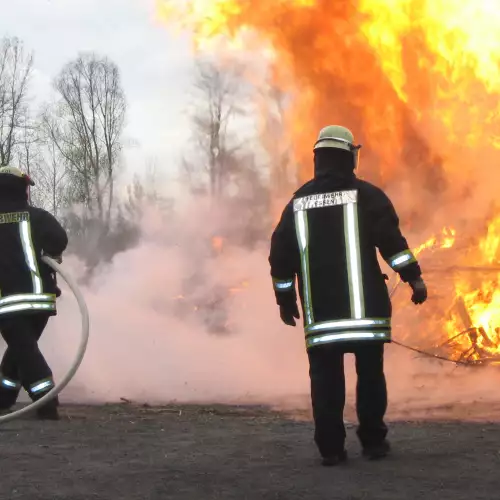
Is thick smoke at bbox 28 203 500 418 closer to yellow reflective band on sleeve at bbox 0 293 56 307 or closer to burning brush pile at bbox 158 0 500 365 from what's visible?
burning brush pile at bbox 158 0 500 365

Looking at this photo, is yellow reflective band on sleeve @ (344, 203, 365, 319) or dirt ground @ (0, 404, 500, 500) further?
yellow reflective band on sleeve @ (344, 203, 365, 319)

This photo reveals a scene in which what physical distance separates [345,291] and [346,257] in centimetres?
18

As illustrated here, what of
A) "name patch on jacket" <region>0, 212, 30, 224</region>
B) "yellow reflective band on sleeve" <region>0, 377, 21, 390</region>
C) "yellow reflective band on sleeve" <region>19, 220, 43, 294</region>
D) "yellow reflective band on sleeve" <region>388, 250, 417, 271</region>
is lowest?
"yellow reflective band on sleeve" <region>0, 377, 21, 390</region>

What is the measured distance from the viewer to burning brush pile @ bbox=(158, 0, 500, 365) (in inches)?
331

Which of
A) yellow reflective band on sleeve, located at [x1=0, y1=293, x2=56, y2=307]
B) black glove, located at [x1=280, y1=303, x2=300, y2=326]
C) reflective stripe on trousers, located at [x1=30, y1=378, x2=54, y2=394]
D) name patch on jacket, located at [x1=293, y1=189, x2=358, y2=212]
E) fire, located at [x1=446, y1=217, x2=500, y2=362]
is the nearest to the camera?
name patch on jacket, located at [x1=293, y1=189, x2=358, y2=212]

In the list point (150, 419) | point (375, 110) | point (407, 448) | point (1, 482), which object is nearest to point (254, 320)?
point (375, 110)

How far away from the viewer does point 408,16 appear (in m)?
8.40

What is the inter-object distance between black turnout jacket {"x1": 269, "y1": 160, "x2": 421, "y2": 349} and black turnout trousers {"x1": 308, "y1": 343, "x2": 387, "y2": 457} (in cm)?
8

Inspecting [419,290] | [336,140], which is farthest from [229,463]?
[336,140]

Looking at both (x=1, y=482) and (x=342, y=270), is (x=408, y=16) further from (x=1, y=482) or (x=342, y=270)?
(x=1, y=482)

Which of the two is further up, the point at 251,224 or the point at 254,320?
the point at 251,224

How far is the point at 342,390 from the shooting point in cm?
402

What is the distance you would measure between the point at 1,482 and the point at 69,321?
5482 mm

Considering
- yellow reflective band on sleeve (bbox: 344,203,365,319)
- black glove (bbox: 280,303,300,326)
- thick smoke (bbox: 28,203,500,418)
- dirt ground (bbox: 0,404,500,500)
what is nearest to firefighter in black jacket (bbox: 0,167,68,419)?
dirt ground (bbox: 0,404,500,500)
